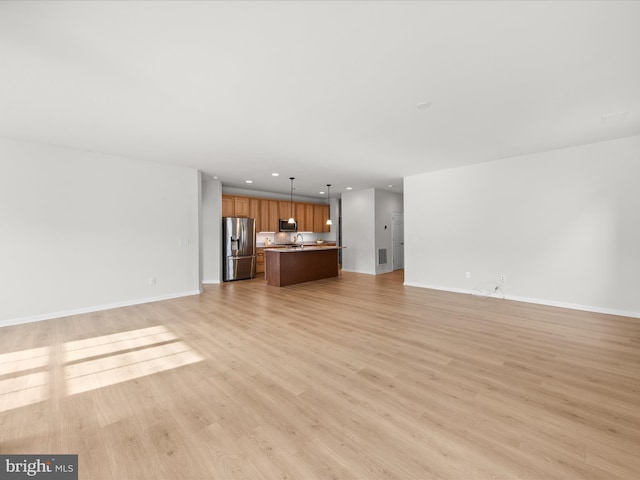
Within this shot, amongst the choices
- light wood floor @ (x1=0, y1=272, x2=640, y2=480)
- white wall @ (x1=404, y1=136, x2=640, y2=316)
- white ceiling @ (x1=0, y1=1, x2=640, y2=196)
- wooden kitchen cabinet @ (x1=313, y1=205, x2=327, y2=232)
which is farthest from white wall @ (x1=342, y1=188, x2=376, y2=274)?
light wood floor @ (x1=0, y1=272, x2=640, y2=480)

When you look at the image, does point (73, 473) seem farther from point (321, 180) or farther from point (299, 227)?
point (299, 227)

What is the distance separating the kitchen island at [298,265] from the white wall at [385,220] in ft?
5.49

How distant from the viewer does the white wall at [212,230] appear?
702 cm

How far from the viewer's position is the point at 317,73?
7.67ft

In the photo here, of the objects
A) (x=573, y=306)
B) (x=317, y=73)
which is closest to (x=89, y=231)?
(x=317, y=73)

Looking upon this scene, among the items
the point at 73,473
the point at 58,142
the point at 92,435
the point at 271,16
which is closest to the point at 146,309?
the point at 58,142

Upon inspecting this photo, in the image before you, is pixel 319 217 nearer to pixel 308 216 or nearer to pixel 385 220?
pixel 308 216

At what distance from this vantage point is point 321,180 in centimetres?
713

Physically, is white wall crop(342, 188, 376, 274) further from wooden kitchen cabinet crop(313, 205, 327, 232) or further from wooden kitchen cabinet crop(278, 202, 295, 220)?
wooden kitchen cabinet crop(278, 202, 295, 220)

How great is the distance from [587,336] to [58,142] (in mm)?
7917

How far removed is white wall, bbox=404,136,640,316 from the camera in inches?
159

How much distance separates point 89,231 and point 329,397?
494 centimetres

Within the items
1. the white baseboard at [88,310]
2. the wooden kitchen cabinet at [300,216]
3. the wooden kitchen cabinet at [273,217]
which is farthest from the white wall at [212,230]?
the wooden kitchen cabinet at [300,216]

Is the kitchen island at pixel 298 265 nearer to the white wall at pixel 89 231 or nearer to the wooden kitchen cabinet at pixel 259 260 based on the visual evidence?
the wooden kitchen cabinet at pixel 259 260
